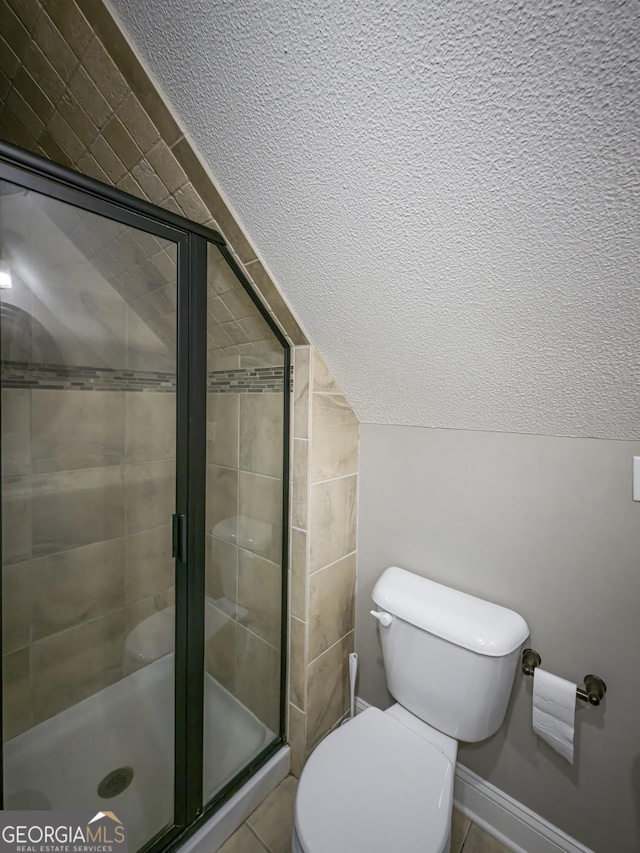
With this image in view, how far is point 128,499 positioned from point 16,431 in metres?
0.30

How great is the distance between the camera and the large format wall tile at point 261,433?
4.06ft

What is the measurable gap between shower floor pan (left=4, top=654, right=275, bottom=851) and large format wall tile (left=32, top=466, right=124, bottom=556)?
414 mm

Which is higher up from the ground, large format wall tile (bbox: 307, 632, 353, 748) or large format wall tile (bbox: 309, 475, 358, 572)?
large format wall tile (bbox: 309, 475, 358, 572)

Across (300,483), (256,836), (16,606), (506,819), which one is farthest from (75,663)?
(506,819)

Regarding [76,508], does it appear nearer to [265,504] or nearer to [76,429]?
[76,429]

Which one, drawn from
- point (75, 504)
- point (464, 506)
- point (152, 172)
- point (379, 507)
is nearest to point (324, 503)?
point (379, 507)

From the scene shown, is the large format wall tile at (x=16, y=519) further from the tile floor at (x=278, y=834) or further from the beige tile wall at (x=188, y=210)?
the tile floor at (x=278, y=834)

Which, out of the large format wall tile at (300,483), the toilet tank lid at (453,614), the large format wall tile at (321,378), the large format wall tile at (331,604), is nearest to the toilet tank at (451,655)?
the toilet tank lid at (453,614)

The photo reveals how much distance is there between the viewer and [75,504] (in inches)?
34.6

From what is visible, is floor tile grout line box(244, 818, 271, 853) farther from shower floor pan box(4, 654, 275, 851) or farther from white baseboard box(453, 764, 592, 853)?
white baseboard box(453, 764, 592, 853)

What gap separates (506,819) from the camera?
1.16 metres

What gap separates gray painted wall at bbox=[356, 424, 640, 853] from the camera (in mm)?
967

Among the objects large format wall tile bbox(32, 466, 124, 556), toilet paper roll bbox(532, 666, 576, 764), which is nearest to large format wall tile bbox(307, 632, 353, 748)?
toilet paper roll bbox(532, 666, 576, 764)

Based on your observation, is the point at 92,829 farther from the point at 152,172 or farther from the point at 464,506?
the point at 152,172
